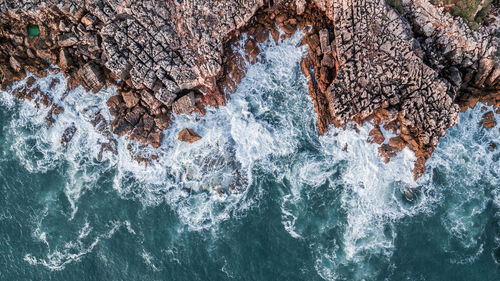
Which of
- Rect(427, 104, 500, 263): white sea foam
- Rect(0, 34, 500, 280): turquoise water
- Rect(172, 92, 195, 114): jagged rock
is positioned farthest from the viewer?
Rect(172, 92, 195, 114): jagged rock

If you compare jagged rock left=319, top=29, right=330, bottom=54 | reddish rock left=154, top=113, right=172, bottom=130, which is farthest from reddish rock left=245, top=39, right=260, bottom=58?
reddish rock left=154, top=113, right=172, bottom=130

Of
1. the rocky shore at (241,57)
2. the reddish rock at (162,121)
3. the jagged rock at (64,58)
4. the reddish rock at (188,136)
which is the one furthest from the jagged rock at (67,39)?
the reddish rock at (188,136)

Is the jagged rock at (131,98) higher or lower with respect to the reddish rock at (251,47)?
lower

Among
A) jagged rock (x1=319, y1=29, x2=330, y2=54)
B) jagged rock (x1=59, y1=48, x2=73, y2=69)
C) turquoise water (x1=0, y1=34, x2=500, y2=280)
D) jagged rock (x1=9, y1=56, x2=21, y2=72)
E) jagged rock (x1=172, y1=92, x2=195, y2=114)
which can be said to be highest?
jagged rock (x1=319, y1=29, x2=330, y2=54)

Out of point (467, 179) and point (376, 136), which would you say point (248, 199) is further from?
point (467, 179)

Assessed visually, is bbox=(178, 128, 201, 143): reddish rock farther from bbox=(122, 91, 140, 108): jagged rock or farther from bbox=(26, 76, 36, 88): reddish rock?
bbox=(26, 76, 36, 88): reddish rock

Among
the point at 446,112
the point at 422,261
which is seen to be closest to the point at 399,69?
the point at 446,112

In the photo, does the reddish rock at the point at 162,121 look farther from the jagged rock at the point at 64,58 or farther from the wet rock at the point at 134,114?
the jagged rock at the point at 64,58

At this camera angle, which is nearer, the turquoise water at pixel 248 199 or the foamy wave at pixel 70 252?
the turquoise water at pixel 248 199
